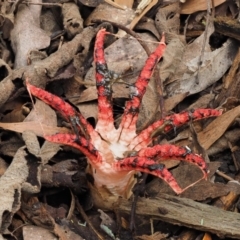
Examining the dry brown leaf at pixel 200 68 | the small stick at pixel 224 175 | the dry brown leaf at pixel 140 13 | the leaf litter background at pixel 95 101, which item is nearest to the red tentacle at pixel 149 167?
the leaf litter background at pixel 95 101

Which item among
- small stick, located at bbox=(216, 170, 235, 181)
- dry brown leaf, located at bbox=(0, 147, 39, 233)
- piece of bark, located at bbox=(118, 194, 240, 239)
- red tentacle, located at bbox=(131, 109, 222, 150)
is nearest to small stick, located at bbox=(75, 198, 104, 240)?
piece of bark, located at bbox=(118, 194, 240, 239)

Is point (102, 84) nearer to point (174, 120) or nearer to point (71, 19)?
point (174, 120)

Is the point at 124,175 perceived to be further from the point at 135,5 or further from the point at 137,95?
the point at 135,5

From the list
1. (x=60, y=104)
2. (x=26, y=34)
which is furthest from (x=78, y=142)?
(x=26, y=34)

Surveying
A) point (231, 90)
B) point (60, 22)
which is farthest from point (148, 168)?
point (60, 22)

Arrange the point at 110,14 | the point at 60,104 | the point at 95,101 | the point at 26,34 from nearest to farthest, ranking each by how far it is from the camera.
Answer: the point at 60,104, the point at 95,101, the point at 26,34, the point at 110,14

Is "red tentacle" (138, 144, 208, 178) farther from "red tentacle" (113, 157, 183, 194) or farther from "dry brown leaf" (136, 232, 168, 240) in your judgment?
"dry brown leaf" (136, 232, 168, 240)
